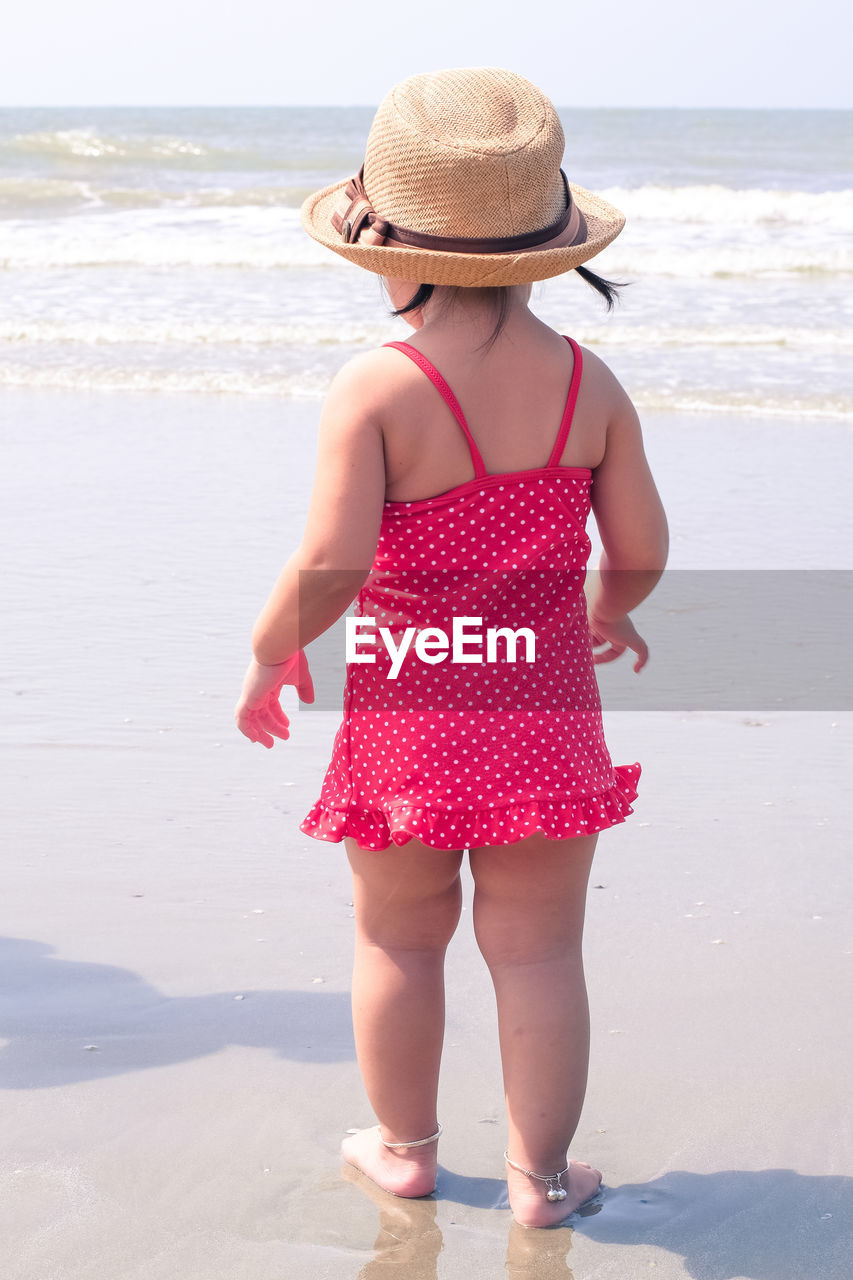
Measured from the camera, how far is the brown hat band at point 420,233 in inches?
65.5

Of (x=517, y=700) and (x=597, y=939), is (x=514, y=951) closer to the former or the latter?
(x=517, y=700)

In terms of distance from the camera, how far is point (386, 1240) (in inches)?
70.6

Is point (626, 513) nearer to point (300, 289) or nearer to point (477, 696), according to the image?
point (477, 696)

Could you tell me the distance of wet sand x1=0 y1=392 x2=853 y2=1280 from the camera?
70.9 inches

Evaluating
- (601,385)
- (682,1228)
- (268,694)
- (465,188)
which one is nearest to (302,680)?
(268,694)

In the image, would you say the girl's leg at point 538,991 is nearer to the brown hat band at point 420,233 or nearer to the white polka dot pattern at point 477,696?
the white polka dot pattern at point 477,696

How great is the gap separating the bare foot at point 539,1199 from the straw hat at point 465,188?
1.11 metres

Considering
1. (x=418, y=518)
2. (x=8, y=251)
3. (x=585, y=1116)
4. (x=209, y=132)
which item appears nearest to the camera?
(x=418, y=518)

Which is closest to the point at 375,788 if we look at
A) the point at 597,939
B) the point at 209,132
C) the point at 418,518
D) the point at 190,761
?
the point at 418,518

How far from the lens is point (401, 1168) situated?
6.19 feet

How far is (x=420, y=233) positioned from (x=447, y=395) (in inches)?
7.5

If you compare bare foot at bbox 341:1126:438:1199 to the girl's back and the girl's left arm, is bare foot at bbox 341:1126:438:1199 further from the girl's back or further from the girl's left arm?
the girl's back

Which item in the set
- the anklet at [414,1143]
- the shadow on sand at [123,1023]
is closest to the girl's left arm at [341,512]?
the anklet at [414,1143]

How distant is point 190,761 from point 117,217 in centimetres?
1483
